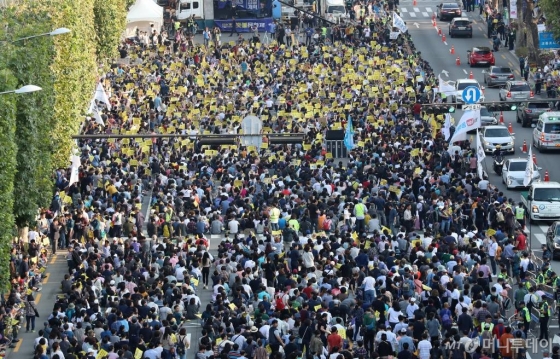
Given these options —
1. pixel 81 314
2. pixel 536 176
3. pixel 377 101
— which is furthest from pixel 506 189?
pixel 81 314

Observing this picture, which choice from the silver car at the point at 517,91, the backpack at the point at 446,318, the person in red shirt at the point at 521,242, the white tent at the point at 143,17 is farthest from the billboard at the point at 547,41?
the backpack at the point at 446,318

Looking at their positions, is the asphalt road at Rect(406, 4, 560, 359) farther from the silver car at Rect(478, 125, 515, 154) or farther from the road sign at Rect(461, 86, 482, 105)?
the road sign at Rect(461, 86, 482, 105)

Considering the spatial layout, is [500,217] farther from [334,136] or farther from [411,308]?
[334,136]

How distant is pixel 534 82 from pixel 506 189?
23.5 metres

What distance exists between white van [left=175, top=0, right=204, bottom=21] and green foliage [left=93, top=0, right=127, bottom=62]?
1595 centimetres

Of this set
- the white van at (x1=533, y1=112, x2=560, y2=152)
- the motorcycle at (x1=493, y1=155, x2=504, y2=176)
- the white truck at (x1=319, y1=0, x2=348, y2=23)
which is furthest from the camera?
the white truck at (x1=319, y1=0, x2=348, y2=23)

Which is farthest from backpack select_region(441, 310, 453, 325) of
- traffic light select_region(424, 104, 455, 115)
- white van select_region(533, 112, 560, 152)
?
white van select_region(533, 112, 560, 152)

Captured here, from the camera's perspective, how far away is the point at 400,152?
194 ft

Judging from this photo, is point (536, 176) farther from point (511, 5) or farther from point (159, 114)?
point (511, 5)

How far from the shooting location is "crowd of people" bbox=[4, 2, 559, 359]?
38.2 m

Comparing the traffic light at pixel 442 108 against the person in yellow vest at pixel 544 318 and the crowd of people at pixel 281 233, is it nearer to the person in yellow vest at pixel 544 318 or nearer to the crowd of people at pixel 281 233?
the crowd of people at pixel 281 233

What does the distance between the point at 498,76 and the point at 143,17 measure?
20929mm

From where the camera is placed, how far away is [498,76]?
79.8 meters

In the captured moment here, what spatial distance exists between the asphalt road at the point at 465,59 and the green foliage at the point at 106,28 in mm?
16024
